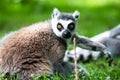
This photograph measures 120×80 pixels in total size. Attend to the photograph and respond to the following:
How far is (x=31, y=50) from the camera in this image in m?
8.19

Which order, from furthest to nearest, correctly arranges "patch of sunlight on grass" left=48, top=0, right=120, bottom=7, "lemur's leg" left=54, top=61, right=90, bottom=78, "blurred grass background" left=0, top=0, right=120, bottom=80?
"patch of sunlight on grass" left=48, top=0, right=120, bottom=7 → "blurred grass background" left=0, top=0, right=120, bottom=80 → "lemur's leg" left=54, top=61, right=90, bottom=78

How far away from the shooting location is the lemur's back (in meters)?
8.11

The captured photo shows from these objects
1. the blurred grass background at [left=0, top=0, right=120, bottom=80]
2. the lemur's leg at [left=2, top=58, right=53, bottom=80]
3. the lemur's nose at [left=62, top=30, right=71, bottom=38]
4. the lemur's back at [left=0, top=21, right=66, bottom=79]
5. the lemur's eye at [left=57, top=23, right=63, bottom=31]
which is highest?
the blurred grass background at [left=0, top=0, right=120, bottom=80]

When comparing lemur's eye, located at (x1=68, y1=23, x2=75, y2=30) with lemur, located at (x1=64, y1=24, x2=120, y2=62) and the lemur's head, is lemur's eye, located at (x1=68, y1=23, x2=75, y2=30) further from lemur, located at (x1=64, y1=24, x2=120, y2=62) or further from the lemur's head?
lemur, located at (x1=64, y1=24, x2=120, y2=62)

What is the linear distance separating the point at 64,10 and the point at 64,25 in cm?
1040

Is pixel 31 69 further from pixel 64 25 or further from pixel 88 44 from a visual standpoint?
pixel 88 44

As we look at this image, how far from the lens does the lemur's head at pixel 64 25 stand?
8.55m

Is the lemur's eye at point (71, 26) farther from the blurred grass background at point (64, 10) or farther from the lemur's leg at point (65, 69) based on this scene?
the blurred grass background at point (64, 10)

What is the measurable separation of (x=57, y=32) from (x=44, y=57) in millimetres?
527

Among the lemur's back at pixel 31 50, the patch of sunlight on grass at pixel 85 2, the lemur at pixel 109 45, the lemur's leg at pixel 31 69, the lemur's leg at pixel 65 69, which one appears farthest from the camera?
the patch of sunlight on grass at pixel 85 2

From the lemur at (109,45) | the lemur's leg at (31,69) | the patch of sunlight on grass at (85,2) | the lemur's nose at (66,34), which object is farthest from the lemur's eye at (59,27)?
the patch of sunlight on grass at (85,2)

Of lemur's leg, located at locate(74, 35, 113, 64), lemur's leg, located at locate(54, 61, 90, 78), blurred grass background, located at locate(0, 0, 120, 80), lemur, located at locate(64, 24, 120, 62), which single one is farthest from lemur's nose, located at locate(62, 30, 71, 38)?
blurred grass background, located at locate(0, 0, 120, 80)

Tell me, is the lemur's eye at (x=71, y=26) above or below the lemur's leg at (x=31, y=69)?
above

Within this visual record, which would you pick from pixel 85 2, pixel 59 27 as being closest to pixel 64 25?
pixel 59 27
